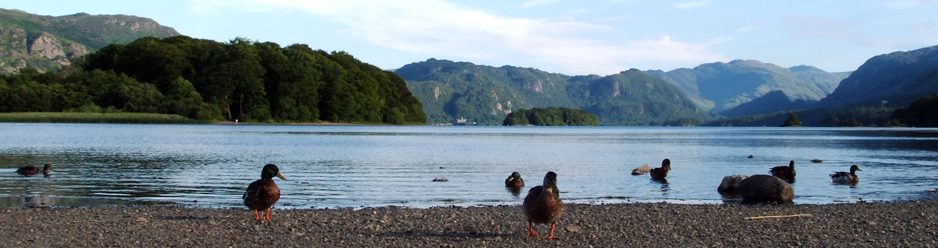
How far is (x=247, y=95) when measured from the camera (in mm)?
138375

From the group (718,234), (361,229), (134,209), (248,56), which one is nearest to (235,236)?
(361,229)

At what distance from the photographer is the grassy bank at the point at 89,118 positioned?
107 meters

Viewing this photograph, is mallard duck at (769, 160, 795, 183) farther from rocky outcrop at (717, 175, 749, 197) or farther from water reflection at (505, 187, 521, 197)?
water reflection at (505, 187, 521, 197)

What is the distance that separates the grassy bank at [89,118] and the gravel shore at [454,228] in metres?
109

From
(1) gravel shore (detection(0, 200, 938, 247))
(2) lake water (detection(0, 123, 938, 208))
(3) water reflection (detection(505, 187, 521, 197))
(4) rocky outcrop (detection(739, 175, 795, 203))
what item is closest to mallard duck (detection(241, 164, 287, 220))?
(1) gravel shore (detection(0, 200, 938, 247))

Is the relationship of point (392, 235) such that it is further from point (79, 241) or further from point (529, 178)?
point (529, 178)

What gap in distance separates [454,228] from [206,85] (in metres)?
130

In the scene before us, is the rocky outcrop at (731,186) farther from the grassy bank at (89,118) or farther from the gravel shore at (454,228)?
the grassy bank at (89,118)

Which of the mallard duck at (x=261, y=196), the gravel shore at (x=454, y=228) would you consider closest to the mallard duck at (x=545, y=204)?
the gravel shore at (x=454, y=228)

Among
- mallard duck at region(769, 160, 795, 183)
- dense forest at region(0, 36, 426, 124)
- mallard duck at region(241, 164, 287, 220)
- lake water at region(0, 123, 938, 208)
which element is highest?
dense forest at region(0, 36, 426, 124)

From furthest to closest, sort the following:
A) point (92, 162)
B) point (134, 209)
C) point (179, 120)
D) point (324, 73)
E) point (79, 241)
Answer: point (324, 73)
point (179, 120)
point (92, 162)
point (134, 209)
point (79, 241)

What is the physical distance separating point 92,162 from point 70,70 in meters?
129

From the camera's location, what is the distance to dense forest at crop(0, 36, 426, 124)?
119188 millimetres

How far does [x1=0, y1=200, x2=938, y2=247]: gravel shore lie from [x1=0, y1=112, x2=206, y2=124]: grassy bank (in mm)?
108807
